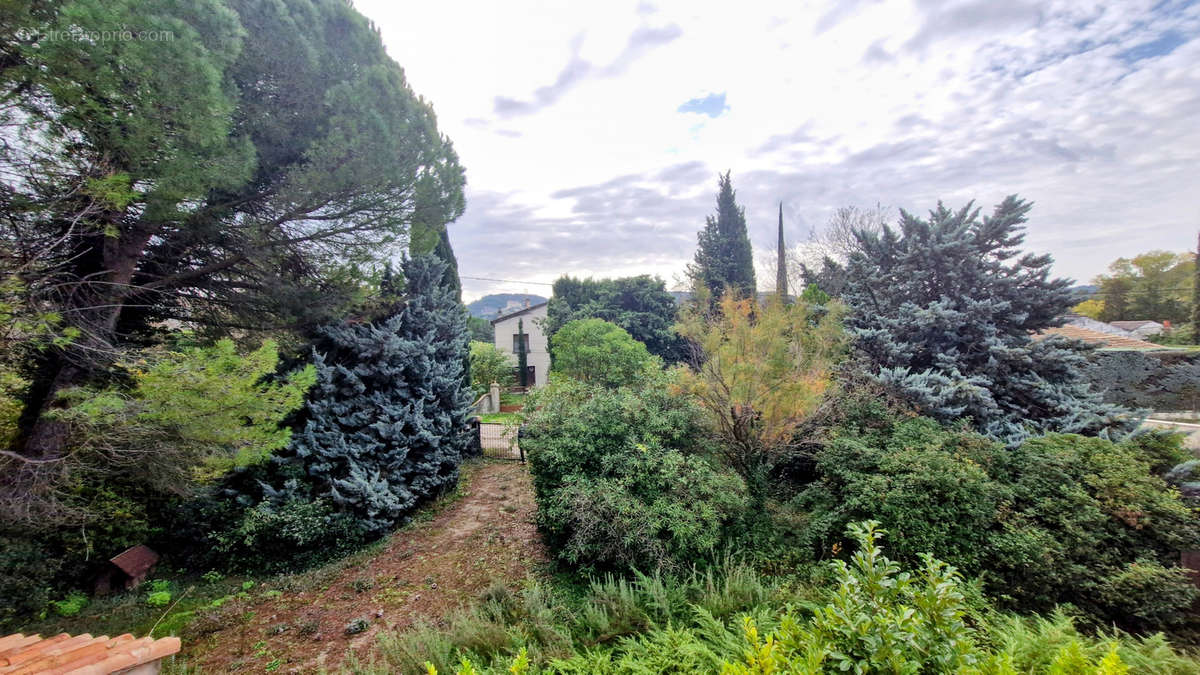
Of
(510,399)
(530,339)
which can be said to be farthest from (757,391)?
(530,339)

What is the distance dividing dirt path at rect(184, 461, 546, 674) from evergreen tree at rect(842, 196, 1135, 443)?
627 centimetres

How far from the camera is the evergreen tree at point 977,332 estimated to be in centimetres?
617

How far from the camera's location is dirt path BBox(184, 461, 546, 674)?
418cm

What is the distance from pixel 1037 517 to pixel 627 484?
4.20 m

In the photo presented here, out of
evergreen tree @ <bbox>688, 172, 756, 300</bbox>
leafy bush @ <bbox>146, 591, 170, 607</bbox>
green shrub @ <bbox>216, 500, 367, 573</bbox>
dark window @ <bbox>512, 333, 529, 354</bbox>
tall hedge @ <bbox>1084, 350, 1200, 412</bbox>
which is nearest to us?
leafy bush @ <bbox>146, 591, 170, 607</bbox>

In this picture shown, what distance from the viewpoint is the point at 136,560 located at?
5.41 metres

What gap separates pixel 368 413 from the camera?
6.99 m

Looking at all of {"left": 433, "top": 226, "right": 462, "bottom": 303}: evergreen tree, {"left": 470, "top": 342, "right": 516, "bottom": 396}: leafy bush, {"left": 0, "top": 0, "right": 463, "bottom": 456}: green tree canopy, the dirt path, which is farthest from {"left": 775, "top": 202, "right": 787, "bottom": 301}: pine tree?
{"left": 0, "top": 0, "right": 463, "bottom": 456}: green tree canopy

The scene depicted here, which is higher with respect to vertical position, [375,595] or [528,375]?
[528,375]

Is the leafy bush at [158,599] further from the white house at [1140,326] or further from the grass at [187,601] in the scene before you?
the white house at [1140,326]

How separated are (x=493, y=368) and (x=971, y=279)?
17.4 metres

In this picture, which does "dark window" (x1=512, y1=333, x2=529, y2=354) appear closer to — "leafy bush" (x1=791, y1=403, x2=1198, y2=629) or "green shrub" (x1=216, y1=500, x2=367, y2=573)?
"green shrub" (x1=216, y1=500, x2=367, y2=573)

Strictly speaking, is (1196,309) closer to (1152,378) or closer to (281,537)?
(1152,378)

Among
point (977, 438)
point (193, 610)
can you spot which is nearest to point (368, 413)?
point (193, 610)
